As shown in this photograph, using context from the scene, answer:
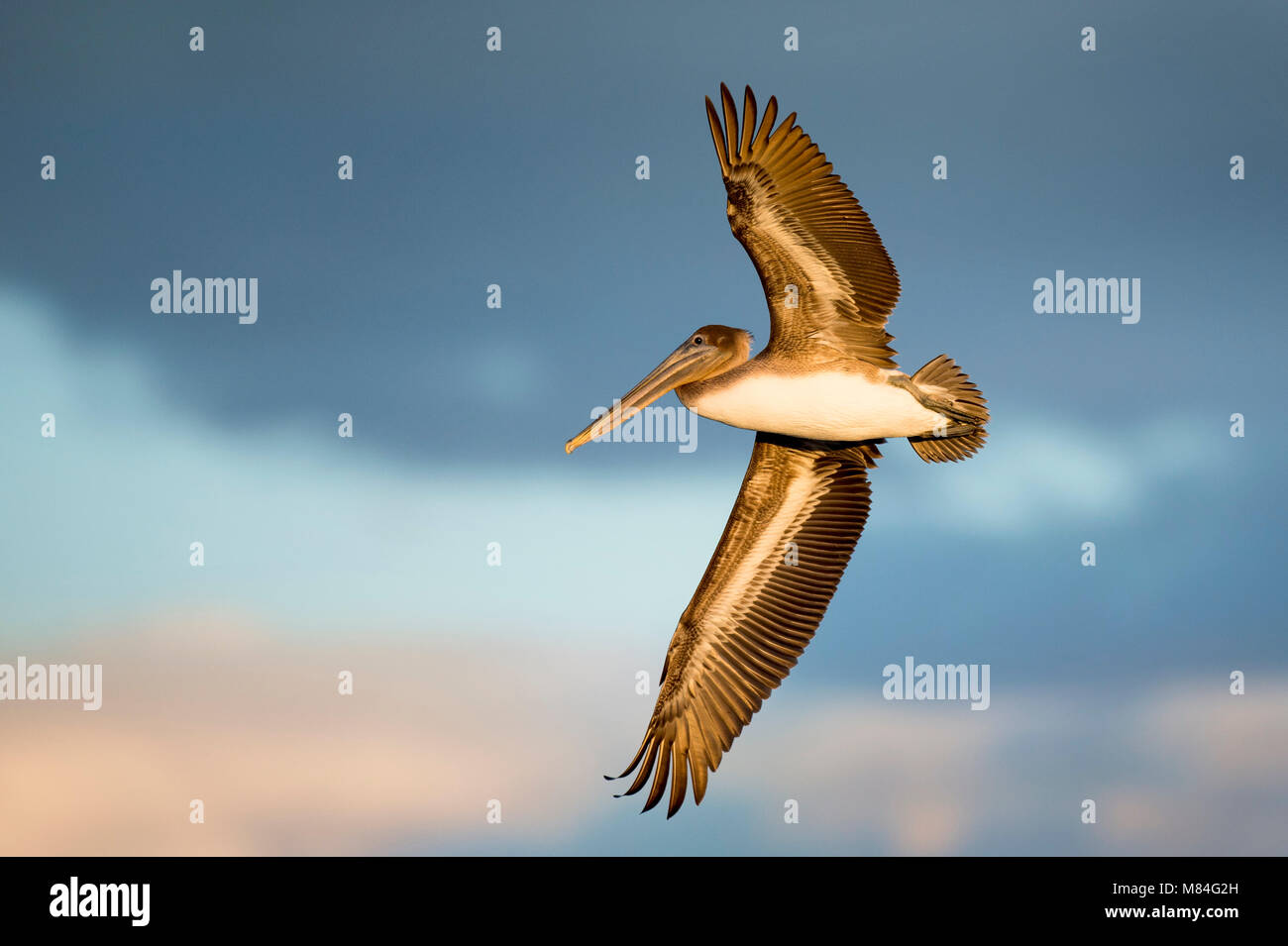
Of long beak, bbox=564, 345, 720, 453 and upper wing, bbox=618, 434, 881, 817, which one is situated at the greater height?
long beak, bbox=564, 345, 720, 453

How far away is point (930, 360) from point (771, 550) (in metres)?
2.20

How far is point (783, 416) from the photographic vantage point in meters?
9.91

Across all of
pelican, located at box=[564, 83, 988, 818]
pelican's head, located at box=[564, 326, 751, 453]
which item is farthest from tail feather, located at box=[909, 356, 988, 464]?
pelican's head, located at box=[564, 326, 751, 453]

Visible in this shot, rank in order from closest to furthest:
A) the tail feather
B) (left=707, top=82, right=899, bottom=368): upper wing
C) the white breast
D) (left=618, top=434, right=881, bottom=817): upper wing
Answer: (left=707, top=82, right=899, bottom=368): upper wing, the white breast, the tail feather, (left=618, top=434, right=881, bottom=817): upper wing

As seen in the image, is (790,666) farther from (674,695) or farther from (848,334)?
(848,334)

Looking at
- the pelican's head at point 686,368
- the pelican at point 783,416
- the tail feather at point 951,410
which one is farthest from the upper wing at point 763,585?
the pelican's head at point 686,368

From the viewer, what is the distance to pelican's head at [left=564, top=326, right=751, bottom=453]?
10078mm

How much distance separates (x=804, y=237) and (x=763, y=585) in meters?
3.21

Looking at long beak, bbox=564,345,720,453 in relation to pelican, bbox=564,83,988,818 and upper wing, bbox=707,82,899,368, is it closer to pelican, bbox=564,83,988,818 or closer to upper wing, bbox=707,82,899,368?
pelican, bbox=564,83,988,818

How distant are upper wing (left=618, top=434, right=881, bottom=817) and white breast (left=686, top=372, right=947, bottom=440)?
2.57ft

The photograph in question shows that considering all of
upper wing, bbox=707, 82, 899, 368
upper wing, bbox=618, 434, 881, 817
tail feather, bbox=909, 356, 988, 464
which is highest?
upper wing, bbox=707, 82, 899, 368

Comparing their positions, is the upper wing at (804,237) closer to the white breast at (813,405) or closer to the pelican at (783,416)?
the pelican at (783,416)

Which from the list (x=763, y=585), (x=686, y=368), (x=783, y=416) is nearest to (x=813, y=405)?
(x=783, y=416)

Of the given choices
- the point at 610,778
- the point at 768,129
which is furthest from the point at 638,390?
the point at 610,778
